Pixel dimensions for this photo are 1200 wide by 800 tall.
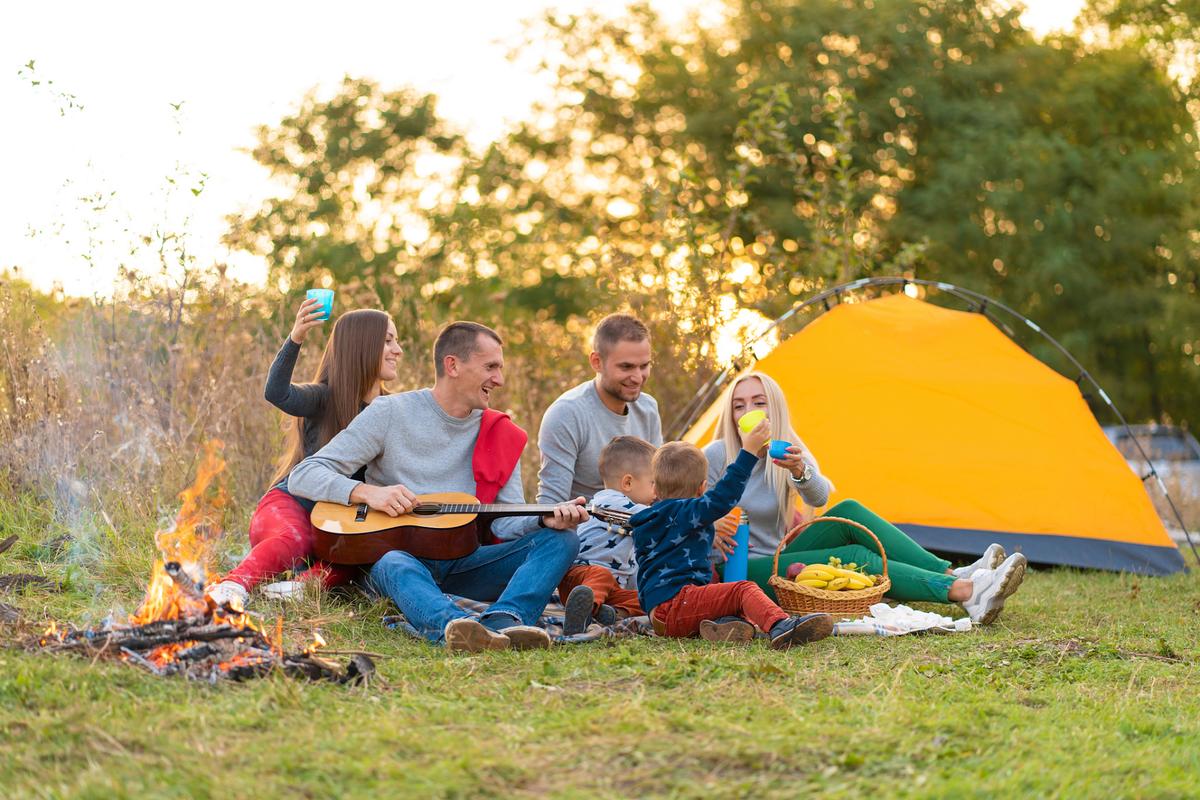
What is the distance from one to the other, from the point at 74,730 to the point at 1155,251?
780 inches

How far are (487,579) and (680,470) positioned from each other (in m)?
0.86

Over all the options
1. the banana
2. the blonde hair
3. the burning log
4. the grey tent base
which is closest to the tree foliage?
the grey tent base

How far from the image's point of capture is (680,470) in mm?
4684

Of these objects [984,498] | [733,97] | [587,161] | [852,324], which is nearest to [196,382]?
[852,324]

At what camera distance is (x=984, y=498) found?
726cm

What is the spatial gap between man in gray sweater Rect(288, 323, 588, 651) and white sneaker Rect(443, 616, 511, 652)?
0.29 metres

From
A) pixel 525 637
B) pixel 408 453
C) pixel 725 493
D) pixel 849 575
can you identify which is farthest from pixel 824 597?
pixel 408 453

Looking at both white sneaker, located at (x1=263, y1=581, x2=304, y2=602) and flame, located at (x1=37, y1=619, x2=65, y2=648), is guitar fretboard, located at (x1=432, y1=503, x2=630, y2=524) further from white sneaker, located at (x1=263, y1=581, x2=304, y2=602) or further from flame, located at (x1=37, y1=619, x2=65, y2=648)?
flame, located at (x1=37, y1=619, x2=65, y2=648)

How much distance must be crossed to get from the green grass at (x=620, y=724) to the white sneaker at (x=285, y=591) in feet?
0.52

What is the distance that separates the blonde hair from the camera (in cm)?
566

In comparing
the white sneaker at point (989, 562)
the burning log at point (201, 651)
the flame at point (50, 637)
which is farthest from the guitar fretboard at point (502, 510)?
the white sneaker at point (989, 562)

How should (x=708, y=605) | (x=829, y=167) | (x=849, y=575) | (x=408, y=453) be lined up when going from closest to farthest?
(x=708, y=605) → (x=408, y=453) → (x=849, y=575) → (x=829, y=167)

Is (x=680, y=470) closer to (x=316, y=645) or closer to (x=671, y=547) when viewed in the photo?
(x=671, y=547)

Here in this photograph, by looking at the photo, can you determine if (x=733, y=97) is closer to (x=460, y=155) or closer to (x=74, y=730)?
(x=460, y=155)
